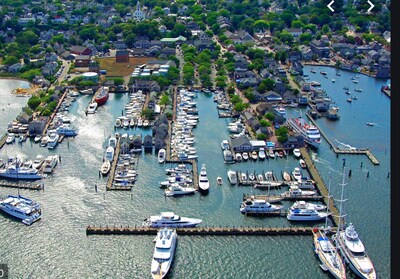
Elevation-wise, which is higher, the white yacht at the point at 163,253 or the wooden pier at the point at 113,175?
the white yacht at the point at 163,253

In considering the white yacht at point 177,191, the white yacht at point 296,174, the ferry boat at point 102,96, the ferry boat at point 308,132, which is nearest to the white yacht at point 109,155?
the white yacht at point 177,191

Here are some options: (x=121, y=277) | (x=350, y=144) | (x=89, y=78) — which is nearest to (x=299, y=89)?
(x=350, y=144)

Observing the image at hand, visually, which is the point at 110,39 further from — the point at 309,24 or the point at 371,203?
the point at 371,203

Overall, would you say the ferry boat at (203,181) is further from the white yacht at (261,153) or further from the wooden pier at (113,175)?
the white yacht at (261,153)

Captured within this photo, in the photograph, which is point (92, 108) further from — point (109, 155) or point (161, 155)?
point (161, 155)

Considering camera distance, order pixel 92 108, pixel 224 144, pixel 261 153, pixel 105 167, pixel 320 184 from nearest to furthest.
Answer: pixel 320 184, pixel 105 167, pixel 261 153, pixel 224 144, pixel 92 108

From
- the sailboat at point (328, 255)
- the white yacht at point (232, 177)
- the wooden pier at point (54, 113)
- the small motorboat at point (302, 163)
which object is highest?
the sailboat at point (328, 255)

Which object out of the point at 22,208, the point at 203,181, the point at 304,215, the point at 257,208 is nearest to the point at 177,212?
the point at 203,181
